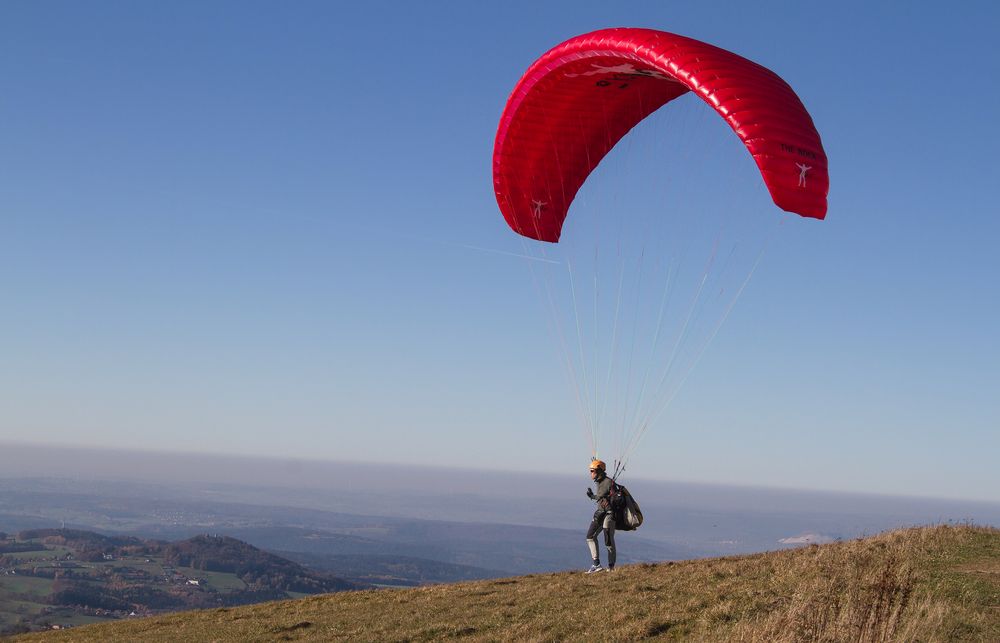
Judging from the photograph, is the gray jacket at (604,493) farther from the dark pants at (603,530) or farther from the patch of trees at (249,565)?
the patch of trees at (249,565)

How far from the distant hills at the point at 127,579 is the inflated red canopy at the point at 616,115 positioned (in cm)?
6808

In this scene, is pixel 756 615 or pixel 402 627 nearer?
pixel 756 615

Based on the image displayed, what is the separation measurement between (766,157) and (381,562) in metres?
181

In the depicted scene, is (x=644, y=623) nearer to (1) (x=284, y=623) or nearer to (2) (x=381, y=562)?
(1) (x=284, y=623)

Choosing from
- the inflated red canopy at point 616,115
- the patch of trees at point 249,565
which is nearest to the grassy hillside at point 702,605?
the inflated red canopy at point 616,115

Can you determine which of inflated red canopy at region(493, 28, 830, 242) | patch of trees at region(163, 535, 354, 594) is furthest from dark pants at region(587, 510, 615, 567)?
patch of trees at region(163, 535, 354, 594)

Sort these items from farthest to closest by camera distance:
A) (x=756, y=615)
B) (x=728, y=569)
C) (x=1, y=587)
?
1. (x=1, y=587)
2. (x=728, y=569)
3. (x=756, y=615)

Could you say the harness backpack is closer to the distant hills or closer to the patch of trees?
the distant hills

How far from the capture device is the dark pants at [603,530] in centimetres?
1619

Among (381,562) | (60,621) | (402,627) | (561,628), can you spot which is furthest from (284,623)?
(381,562)

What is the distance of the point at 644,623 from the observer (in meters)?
10.8

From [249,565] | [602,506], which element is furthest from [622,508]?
[249,565]

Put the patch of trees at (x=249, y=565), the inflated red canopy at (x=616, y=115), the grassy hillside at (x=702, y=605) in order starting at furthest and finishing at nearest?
1. the patch of trees at (x=249, y=565)
2. the inflated red canopy at (x=616, y=115)
3. the grassy hillside at (x=702, y=605)

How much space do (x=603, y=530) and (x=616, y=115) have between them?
9.19m
